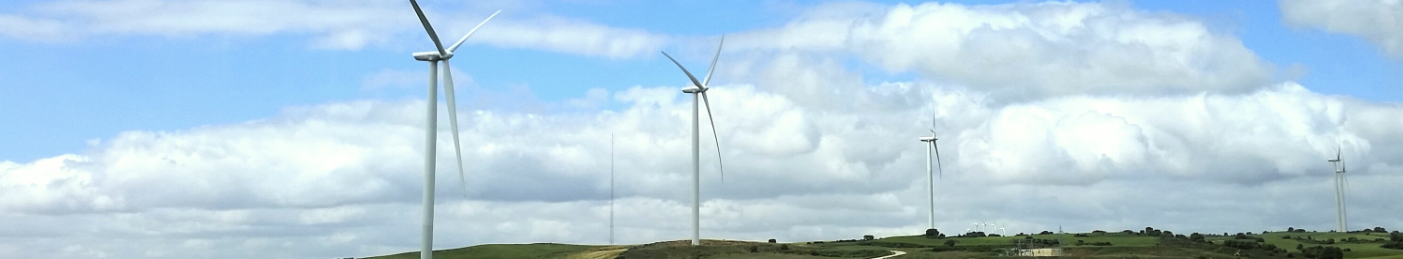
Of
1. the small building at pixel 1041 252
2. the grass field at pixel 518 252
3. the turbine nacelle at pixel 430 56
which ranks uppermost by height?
the turbine nacelle at pixel 430 56

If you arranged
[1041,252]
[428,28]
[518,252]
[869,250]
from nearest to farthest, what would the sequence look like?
[428,28] → [1041,252] → [869,250] → [518,252]

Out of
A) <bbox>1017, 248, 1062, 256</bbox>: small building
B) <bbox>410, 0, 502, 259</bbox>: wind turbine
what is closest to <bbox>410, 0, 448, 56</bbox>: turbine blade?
<bbox>410, 0, 502, 259</bbox>: wind turbine

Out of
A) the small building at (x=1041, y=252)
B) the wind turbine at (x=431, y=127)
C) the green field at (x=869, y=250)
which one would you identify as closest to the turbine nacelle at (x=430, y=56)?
the wind turbine at (x=431, y=127)

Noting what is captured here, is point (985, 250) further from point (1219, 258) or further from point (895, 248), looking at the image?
point (1219, 258)

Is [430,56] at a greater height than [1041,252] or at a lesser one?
greater

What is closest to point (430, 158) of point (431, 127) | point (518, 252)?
point (431, 127)

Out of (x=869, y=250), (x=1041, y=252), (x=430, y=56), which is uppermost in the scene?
(x=430, y=56)

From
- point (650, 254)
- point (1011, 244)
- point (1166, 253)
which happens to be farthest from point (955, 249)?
point (650, 254)

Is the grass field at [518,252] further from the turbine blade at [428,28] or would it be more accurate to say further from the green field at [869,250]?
the turbine blade at [428,28]

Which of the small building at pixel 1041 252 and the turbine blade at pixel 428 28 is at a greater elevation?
the turbine blade at pixel 428 28

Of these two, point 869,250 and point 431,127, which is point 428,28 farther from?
point 869,250

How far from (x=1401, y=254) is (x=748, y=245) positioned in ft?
250

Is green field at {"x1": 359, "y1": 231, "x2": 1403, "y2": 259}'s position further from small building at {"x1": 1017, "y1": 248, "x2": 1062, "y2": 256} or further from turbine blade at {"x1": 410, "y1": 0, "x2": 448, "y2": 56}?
turbine blade at {"x1": 410, "y1": 0, "x2": 448, "y2": 56}

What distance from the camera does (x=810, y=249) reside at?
176 m
